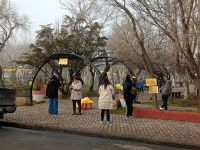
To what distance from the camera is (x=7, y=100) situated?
14305 mm

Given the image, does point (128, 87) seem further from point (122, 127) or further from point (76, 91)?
point (122, 127)

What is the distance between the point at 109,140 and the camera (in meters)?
11.6

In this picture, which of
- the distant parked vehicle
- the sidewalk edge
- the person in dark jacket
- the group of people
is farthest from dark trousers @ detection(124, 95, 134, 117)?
the distant parked vehicle

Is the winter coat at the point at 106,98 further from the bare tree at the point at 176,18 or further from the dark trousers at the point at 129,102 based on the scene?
the bare tree at the point at 176,18

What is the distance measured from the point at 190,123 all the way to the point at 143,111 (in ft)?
7.61

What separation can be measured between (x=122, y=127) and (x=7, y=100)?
159 inches

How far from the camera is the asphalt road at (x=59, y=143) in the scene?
33.3 feet

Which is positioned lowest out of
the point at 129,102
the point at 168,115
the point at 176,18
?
the point at 168,115

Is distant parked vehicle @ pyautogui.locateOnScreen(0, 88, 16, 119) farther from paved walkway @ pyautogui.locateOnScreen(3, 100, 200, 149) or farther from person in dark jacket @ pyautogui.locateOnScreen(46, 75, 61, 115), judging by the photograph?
person in dark jacket @ pyautogui.locateOnScreen(46, 75, 61, 115)

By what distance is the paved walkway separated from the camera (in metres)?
11.3

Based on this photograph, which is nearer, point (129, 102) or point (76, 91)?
point (129, 102)

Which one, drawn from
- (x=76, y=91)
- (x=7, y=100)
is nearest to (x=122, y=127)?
(x=7, y=100)

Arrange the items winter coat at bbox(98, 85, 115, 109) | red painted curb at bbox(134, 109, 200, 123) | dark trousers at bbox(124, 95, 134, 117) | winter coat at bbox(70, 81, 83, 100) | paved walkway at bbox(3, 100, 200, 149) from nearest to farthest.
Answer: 1. paved walkway at bbox(3, 100, 200, 149)
2. winter coat at bbox(98, 85, 115, 109)
3. red painted curb at bbox(134, 109, 200, 123)
4. dark trousers at bbox(124, 95, 134, 117)
5. winter coat at bbox(70, 81, 83, 100)

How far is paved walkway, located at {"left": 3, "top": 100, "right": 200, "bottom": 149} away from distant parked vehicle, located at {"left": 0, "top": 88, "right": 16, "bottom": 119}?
718mm
